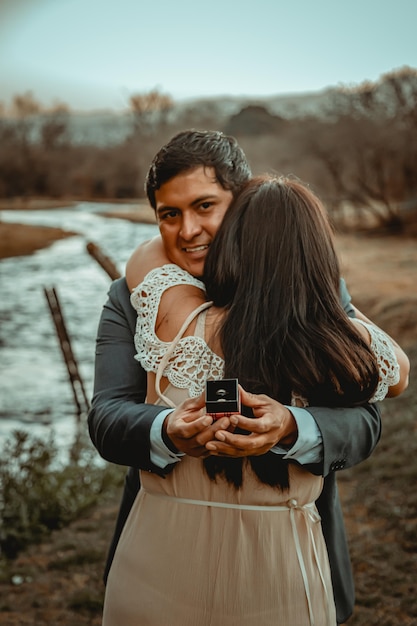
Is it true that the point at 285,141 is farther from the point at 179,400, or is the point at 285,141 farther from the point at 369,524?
the point at 179,400

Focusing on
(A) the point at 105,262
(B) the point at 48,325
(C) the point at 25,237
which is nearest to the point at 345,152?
(C) the point at 25,237

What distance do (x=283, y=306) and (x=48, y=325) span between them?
1457 centimetres

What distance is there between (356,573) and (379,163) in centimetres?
2111

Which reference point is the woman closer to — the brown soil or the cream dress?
the cream dress

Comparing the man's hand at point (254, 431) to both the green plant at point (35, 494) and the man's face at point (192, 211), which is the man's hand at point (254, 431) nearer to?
the man's face at point (192, 211)

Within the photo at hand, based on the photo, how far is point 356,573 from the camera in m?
4.32

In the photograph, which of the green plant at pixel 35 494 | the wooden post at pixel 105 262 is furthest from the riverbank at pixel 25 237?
the wooden post at pixel 105 262

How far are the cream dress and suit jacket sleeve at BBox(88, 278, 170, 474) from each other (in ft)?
0.32

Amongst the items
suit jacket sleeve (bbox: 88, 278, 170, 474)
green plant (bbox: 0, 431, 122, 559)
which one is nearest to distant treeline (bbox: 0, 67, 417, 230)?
green plant (bbox: 0, 431, 122, 559)

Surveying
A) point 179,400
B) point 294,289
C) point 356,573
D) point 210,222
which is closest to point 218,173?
point 210,222

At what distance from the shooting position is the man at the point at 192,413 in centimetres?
156

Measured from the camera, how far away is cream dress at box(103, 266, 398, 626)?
1.63 m

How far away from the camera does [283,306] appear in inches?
65.1

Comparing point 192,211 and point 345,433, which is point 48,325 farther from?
point 345,433
